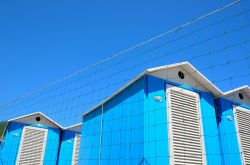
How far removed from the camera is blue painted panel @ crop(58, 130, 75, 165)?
41.6 ft

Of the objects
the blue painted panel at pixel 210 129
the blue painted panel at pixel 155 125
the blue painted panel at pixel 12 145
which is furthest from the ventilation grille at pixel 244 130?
the blue painted panel at pixel 12 145

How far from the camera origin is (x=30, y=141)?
12109mm

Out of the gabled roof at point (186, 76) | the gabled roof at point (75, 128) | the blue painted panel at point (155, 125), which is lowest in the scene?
the blue painted panel at point (155, 125)

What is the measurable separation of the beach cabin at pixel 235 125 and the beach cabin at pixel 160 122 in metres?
0.40

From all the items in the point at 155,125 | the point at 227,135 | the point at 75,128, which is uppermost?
the point at 75,128

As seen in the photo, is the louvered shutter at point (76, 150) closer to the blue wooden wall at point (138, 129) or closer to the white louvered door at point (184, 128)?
the blue wooden wall at point (138, 129)

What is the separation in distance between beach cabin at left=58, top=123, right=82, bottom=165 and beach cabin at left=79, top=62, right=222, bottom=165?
4.07m

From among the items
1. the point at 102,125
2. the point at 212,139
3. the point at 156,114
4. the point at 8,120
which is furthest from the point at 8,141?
the point at 212,139

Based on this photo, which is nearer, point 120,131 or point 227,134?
point 120,131

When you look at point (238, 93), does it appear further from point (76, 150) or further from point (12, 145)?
point (12, 145)

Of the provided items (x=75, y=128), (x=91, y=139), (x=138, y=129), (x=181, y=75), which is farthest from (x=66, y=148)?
(x=181, y=75)

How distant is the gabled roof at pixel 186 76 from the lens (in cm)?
760

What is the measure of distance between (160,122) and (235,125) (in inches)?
124

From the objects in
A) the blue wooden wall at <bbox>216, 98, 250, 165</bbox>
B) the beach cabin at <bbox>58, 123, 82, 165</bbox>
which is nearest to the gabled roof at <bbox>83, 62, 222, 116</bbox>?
the blue wooden wall at <bbox>216, 98, 250, 165</bbox>
